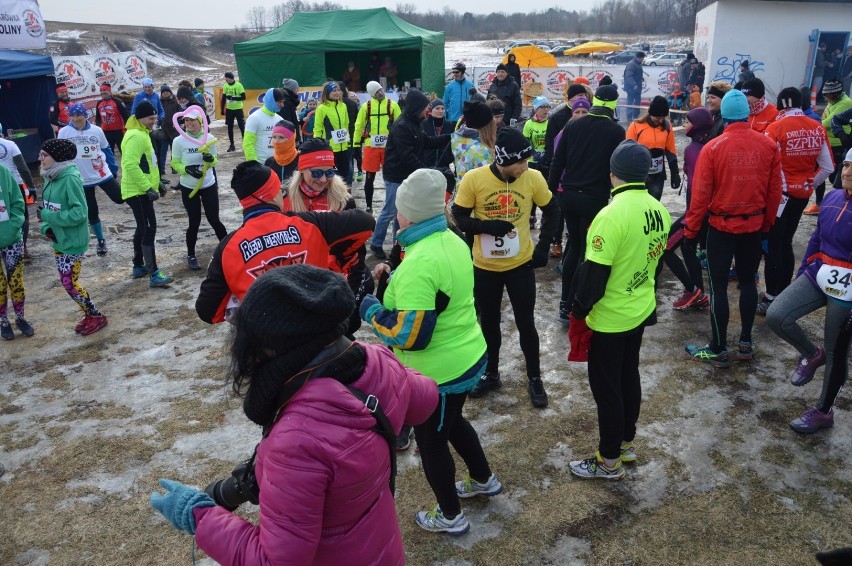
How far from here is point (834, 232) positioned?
12.4ft

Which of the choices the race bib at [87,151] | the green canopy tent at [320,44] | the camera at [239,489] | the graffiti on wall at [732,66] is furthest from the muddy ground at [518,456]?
the graffiti on wall at [732,66]

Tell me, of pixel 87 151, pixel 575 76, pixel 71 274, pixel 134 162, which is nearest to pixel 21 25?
pixel 87 151

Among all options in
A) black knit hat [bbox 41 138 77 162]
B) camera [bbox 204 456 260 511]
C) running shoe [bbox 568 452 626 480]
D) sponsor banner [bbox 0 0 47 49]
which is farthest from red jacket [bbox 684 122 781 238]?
sponsor banner [bbox 0 0 47 49]

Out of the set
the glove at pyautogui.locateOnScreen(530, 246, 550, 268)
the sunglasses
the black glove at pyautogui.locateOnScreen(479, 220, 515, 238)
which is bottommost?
the glove at pyautogui.locateOnScreen(530, 246, 550, 268)

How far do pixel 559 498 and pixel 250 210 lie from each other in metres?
2.36

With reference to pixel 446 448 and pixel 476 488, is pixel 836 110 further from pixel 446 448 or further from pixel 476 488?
pixel 446 448

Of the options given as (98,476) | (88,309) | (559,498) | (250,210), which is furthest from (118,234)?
(559,498)

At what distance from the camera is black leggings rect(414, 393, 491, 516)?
10.00ft

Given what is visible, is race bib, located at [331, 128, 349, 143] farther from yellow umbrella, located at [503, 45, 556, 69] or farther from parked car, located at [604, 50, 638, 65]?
parked car, located at [604, 50, 638, 65]

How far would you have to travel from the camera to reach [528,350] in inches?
176

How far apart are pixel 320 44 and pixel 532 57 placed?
7.58 m

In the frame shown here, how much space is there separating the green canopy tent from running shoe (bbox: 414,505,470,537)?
47.6 ft

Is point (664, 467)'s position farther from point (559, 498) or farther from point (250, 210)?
point (250, 210)

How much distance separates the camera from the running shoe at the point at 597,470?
370 cm
